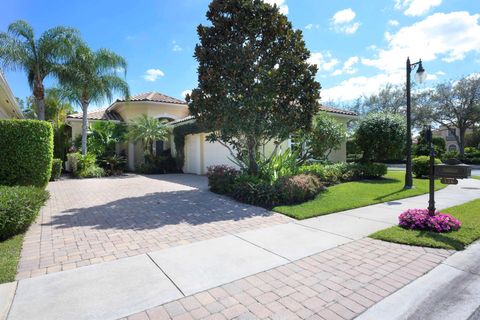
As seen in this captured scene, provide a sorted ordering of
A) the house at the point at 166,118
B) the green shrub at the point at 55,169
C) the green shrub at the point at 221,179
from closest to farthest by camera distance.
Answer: the green shrub at the point at 221,179 < the green shrub at the point at 55,169 < the house at the point at 166,118

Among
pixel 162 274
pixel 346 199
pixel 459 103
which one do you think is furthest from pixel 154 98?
pixel 459 103

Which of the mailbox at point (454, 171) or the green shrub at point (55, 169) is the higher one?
the mailbox at point (454, 171)

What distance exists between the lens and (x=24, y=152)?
8.20 metres

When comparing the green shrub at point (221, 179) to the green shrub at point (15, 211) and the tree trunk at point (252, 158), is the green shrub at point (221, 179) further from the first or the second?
the green shrub at point (15, 211)

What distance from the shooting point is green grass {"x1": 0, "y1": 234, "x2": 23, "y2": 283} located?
3615 mm

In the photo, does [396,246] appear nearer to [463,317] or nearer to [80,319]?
[463,317]

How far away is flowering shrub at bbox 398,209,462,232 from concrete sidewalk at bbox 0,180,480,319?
0.46 meters

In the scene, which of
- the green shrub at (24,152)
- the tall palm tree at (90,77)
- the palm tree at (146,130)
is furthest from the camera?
the palm tree at (146,130)

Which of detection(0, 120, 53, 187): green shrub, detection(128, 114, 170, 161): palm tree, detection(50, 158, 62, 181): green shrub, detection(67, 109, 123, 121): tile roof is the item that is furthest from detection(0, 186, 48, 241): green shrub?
detection(67, 109, 123, 121): tile roof

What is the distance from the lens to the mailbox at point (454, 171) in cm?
523

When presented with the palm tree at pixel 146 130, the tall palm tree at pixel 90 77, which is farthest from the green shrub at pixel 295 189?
the tall palm tree at pixel 90 77

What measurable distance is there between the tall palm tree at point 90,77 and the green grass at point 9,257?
42.4 feet

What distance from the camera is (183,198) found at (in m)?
9.21

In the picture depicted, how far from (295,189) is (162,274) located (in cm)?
551
